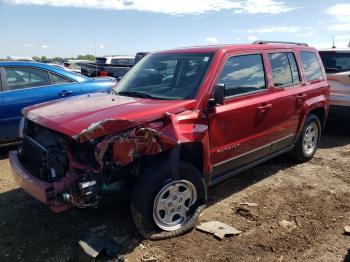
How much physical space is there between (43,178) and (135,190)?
899 millimetres

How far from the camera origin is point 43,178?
11.4 feet

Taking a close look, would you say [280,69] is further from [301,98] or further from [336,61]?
[336,61]

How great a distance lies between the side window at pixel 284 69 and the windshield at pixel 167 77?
121cm

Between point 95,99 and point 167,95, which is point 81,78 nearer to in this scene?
point 95,99

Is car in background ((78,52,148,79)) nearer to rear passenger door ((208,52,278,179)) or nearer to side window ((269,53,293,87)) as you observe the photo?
side window ((269,53,293,87))

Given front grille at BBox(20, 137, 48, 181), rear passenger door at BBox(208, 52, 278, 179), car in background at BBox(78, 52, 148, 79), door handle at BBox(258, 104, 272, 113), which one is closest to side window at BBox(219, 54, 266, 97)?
rear passenger door at BBox(208, 52, 278, 179)

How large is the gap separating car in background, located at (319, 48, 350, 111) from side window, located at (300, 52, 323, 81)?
1.60 meters

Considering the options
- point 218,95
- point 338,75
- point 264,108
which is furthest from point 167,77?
point 338,75

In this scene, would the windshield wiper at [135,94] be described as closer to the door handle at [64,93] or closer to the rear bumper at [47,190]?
the rear bumper at [47,190]

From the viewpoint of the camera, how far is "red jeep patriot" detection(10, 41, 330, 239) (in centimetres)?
320

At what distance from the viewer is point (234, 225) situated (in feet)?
12.9

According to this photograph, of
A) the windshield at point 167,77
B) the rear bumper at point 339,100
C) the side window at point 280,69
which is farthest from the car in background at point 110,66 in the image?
the windshield at point 167,77

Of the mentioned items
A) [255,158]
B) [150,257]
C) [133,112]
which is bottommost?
[150,257]

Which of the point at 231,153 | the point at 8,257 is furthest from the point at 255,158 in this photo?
the point at 8,257
